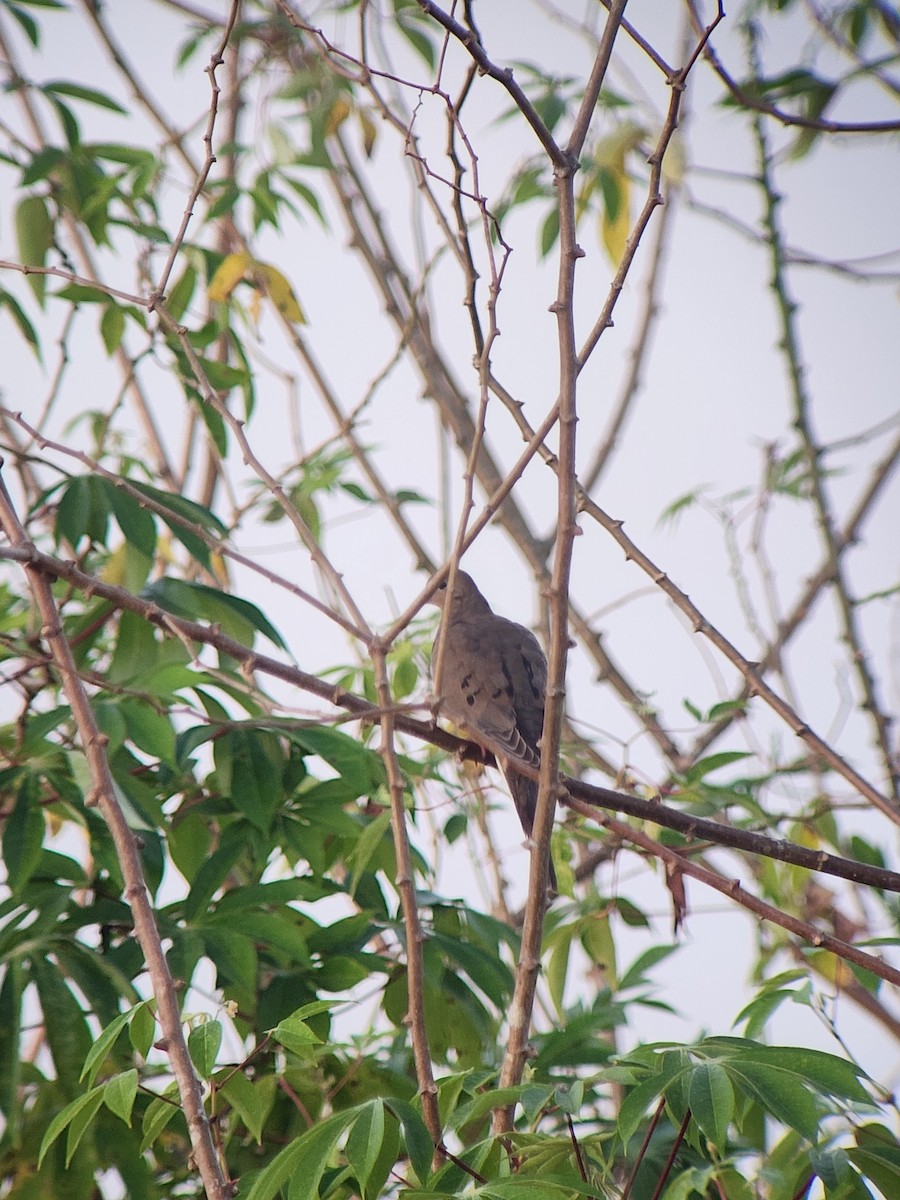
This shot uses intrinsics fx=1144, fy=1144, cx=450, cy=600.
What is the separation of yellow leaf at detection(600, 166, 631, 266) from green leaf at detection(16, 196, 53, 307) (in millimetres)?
1654

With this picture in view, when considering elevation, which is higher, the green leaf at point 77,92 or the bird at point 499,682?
the green leaf at point 77,92

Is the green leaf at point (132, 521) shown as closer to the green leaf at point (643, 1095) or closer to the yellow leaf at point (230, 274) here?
the yellow leaf at point (230, 274)

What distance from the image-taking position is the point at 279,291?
11.6 feet

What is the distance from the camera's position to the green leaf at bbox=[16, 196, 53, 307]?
3121 mm

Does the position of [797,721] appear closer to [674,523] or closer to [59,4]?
[674,523]

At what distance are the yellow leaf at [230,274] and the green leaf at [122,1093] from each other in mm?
2529

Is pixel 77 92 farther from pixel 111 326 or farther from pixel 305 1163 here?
pixel 305 1163

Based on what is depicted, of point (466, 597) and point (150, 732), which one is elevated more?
point (466, 597)

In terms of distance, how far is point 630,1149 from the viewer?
208 centimetres

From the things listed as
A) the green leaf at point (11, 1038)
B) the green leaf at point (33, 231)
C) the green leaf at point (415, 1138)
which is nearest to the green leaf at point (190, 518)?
the green leaf at point (33, 231)

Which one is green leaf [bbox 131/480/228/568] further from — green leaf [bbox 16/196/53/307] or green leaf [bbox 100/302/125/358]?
green leaf [bbox 16/196/53/307]

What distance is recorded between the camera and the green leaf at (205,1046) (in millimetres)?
1471

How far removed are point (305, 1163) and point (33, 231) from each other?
2593mm

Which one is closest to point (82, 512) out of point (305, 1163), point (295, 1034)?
point (295, 1034)
